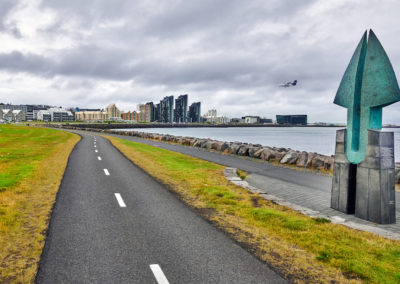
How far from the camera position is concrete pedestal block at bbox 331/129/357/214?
27.3 feet

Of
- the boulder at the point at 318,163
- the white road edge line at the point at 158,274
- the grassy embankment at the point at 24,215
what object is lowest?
the white road edge line at the point at 158,274

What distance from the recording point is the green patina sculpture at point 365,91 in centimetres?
762

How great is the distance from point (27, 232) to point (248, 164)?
14.0m

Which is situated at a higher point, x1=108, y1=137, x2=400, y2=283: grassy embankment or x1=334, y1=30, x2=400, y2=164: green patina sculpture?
x1=334, y1=30, x2=400, y2=164: green patina sculpture

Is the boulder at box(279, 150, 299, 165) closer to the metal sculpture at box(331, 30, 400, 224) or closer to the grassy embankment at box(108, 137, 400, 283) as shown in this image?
the grassy embankment at box(108, 137, 400, 283)

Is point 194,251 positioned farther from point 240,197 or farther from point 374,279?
point 240,197

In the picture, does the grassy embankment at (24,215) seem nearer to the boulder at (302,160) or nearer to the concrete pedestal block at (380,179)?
the concrete pedestal block at (380,179)

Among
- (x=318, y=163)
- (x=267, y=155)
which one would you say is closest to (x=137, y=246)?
(x=318, y=163)

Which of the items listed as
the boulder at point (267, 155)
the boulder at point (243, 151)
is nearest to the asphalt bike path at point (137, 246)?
the boulder at point (267, 155)

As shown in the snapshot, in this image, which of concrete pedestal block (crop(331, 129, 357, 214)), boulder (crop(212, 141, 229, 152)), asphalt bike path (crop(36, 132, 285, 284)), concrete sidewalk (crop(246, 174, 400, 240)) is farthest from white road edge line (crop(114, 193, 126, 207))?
boulder (crop(212, 141, 229, 152))

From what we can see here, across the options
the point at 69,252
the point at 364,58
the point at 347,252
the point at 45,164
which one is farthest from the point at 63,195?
the point at 364,58

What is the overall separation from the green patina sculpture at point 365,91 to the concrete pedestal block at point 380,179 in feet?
1.06

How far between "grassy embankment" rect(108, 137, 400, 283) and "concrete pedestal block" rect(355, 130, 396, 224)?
1.42m

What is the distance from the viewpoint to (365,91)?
313 inches
